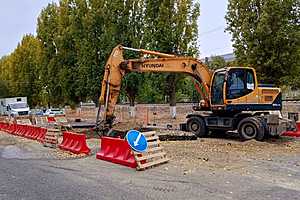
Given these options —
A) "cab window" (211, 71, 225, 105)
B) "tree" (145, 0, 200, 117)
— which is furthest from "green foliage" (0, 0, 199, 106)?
"cab window" (211, 71, 225, 105)

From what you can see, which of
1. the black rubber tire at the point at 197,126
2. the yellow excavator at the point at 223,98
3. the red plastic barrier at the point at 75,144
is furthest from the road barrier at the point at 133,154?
the black rubber tire at the point at 197,126

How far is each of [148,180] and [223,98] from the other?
9.51 metres

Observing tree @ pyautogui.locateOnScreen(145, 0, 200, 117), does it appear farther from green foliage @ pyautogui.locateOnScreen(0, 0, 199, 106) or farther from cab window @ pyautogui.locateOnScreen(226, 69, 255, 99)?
cab window @ pyautogui.locateOnScreen(226, 69, 255, 99)

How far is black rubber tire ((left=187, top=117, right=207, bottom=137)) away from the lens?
1998 centimetres

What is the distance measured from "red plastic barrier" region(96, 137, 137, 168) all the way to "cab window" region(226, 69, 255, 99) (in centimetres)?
735

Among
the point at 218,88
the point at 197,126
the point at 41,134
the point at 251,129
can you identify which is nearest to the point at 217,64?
the point at 197,126

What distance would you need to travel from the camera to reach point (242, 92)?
723 inches

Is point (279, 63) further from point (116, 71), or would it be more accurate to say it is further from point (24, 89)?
point (24, 89)

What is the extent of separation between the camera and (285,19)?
23.8 m

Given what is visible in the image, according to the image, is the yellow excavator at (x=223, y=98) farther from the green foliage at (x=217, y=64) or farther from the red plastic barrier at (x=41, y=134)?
the green foliage at (x=217, y=64)

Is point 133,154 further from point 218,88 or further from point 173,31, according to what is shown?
point 173,31

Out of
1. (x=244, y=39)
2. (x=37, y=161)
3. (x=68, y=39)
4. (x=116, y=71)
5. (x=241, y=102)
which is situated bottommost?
(x=37, y=161)

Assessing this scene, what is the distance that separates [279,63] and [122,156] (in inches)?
589

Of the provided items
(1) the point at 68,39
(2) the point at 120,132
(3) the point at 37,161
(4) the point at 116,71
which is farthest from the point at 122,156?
(1) the point at 68,39
